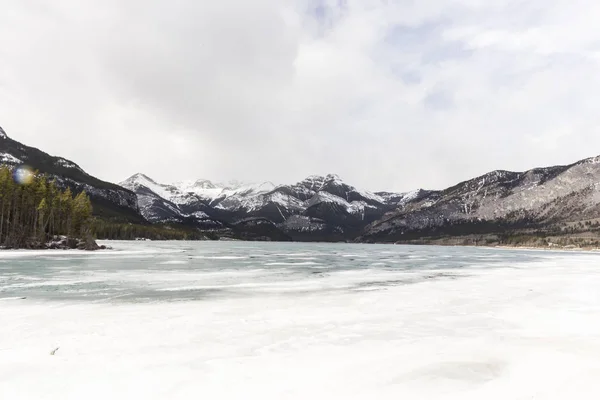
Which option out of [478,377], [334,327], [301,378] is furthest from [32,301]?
[478,377]

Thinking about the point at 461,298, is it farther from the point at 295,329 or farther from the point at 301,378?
the point at 301,378

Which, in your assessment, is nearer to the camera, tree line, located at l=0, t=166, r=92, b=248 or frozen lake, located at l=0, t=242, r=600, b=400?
frozen lake, located at l=0, t=242, r=600, b=400

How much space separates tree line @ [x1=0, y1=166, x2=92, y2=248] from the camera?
84.1 metres

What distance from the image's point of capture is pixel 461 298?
2227 cm

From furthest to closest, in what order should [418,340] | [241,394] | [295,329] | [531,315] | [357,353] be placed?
[531,315]
[295,329]
[418,340]
[357,353]
[241,394]

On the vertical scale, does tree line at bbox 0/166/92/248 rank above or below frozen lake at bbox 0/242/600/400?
above

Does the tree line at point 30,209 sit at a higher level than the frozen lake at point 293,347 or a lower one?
higher

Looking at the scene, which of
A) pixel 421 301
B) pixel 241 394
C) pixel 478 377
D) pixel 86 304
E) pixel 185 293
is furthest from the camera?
pixel 185 293

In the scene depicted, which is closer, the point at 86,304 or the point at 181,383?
the point at 181,383

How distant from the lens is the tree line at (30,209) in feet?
276

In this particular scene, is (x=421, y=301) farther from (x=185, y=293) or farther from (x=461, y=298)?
(x=185, y=293)

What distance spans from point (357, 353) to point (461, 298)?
45.7 feet

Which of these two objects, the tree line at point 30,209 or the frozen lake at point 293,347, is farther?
the tree line at point 30,209

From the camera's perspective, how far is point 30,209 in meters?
93.1
